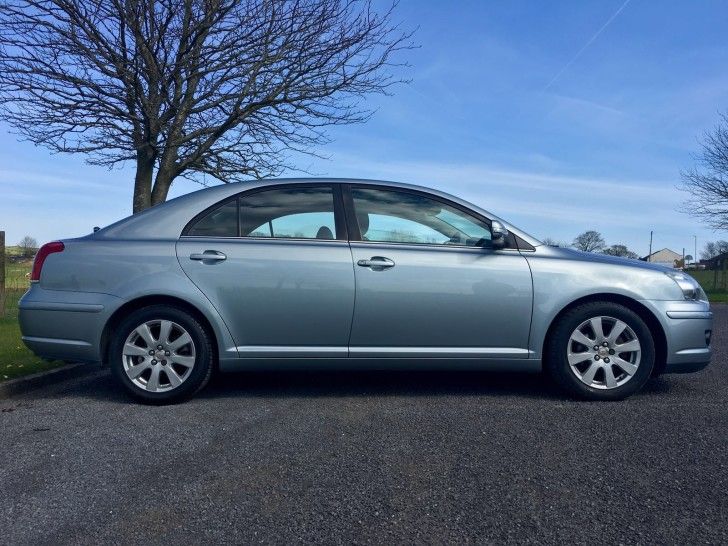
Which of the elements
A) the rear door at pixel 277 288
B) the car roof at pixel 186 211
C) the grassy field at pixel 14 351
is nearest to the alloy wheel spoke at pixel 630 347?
the car roof at pixel 186 211

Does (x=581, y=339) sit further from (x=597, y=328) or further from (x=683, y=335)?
(x=683, y=335)

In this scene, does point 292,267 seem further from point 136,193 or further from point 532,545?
point 136,193

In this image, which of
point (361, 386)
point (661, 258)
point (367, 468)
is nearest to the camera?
point (367, 468)

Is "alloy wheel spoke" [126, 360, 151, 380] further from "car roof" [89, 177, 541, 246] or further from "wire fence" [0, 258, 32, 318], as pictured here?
"wire fence" [0, 258, 32, 318]

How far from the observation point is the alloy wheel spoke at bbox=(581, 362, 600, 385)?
4652 mm

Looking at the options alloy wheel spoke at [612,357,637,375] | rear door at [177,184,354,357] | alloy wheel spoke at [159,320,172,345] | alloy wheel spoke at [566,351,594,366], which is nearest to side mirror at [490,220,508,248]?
alloy wheel spoke at [566,351,594,366]

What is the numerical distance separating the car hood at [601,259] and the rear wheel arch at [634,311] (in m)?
0.26

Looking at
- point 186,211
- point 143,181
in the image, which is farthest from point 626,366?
point 143,181

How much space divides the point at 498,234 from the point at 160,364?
2.58m

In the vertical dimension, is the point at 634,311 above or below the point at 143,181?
below

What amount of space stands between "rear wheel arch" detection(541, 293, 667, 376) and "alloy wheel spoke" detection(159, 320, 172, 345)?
2.67 metres

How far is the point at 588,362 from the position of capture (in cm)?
469

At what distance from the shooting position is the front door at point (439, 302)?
467 centimetres

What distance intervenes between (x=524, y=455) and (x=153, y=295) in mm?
2762
